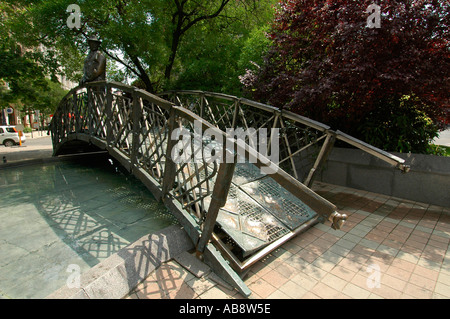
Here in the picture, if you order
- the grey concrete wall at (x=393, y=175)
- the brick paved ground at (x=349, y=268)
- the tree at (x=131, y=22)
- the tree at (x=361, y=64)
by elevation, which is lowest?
the brick paved ground at (x=349, y=268)

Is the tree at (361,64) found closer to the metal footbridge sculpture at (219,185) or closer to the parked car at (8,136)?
the metal footbridge sculpture at (219,185)

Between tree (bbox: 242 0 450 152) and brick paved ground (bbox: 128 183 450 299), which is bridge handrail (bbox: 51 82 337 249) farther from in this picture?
tree (bbox: 242 0 450 152)

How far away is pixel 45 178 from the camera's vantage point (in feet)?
23.2

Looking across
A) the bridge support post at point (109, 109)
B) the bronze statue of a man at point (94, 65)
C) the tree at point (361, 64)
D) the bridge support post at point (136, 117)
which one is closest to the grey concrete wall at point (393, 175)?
the tree at point (361, 64)

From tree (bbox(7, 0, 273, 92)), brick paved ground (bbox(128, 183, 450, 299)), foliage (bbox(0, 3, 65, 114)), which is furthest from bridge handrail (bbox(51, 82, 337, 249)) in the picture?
tree (bbox(7, 0, 273, 92))

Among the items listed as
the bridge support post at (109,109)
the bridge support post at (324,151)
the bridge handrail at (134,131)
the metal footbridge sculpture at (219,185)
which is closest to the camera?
the bridge handrail at (134,131)

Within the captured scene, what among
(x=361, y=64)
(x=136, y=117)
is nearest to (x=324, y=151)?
(x=361, y=64)

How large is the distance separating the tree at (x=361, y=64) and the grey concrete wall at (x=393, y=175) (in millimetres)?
561

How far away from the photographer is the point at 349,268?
310 cm

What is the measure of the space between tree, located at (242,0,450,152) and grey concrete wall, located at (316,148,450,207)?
0.56 m

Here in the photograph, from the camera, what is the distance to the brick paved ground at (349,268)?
106 inches

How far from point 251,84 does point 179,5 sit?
5.84 meters

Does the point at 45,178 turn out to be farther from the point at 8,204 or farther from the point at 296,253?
the point at 296,253

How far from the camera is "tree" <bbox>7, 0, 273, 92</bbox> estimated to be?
890cm
